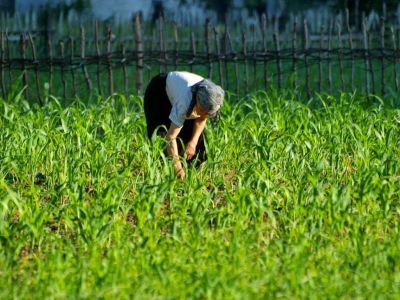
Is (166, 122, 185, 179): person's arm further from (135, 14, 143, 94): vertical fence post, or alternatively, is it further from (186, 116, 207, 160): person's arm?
(135, 14, 143, 94): vertical fence post

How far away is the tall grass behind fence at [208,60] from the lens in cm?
1052

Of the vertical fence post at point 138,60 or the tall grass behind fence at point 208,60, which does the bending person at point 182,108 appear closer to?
the tall grass behind fence at point 208,60

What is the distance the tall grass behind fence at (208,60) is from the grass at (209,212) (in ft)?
4.37

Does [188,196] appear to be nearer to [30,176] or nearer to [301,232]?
[301,232]

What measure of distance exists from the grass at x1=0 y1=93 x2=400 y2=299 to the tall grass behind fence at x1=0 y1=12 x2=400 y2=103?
4.37 feet

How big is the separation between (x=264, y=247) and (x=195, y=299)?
107cm

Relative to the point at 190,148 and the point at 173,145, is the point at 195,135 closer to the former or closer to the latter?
the point at 190,148

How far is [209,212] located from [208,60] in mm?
4626

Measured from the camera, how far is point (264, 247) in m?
5.80

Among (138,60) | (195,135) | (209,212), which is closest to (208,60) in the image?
(138,60)

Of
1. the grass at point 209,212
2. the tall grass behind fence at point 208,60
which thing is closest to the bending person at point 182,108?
the grass at point 209,212

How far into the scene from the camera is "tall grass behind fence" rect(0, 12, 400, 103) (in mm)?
10516

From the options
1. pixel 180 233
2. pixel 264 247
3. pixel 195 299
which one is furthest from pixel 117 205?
pixel 195 299

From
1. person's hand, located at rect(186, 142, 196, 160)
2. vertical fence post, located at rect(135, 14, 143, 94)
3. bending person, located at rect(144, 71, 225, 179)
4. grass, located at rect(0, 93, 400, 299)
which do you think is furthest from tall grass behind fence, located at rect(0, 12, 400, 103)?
person's hand, located at rect(186, 142, 196, 160)
